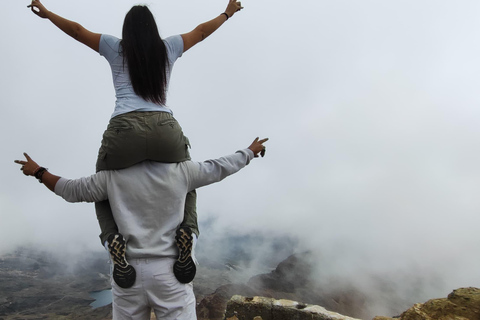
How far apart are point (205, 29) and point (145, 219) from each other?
4.99 ft

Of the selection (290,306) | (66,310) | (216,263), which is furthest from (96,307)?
(290,306)

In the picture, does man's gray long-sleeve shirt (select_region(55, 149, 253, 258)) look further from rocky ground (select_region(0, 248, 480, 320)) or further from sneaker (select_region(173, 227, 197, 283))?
rocky ground (select_region(0, 248, 480, 320))

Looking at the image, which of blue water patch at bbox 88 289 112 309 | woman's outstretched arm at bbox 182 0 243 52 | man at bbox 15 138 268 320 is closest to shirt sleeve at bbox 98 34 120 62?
woman's outstretched arm at bbox 182 0 243 52

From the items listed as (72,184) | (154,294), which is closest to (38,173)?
(72,184)

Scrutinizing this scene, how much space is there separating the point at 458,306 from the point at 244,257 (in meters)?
68.4

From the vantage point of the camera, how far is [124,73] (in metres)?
2.64

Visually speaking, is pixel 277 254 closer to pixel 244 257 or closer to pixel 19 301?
pixel 244 257

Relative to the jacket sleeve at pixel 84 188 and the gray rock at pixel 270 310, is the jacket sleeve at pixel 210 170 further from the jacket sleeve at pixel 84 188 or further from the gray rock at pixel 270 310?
the gray rock at pixel 270 310

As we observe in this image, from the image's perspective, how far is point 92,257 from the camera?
72562 millimetres

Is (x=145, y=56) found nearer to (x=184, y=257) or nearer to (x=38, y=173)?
Result: (x=38, y=173)

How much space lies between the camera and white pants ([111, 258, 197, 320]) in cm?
242

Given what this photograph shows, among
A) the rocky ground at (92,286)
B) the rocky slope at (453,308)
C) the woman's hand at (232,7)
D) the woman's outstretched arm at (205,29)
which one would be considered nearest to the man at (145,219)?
the woman's outstretched arm at (205,29)

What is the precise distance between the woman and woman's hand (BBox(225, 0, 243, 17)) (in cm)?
49

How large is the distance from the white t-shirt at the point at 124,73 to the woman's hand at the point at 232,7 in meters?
0.58
